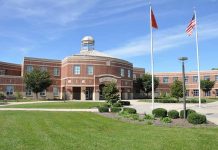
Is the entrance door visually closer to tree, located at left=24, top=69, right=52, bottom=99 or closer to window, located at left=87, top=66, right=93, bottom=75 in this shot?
window, located at left=87, top=66, right=93, bottom=75

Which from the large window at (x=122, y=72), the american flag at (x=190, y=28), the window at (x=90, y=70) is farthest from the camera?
the large window at (x=122, y=72)

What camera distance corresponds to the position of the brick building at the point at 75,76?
195 feet

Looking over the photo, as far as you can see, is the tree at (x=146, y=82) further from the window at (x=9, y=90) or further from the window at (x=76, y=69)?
the window at (x=9, y=90)

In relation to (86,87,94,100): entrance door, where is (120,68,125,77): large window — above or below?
above

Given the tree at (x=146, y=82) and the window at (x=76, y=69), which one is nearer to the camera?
the window at (x=76, y=69)

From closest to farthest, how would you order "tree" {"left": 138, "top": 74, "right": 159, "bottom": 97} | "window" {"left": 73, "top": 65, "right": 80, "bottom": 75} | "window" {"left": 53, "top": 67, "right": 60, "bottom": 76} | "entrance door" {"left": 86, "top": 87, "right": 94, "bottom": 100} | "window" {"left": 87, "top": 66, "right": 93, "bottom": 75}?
"window" {"left": 73, "top": 65, "right": 80, "bottom": 75}
"window" {"left": 87, "top": 66, "right": 93, "bottom": 75}
"entrance door" {"left": 86, "top": 87, "right": 94, "bottom": 100}
"window" {"left": 53, "top": 67, "right": 60, "bottom": 76}
"tree" {"left": 138, "top": 74, "right": 159, "bottom": 97}

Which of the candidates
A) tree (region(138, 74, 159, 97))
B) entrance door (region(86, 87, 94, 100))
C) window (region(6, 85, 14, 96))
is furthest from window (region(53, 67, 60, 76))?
tree (region(138, 74, 159, 97))

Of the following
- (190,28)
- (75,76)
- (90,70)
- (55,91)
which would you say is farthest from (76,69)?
(190,28)

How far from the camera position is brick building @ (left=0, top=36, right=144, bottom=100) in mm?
59344

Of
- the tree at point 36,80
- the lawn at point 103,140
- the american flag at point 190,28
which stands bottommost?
the lawn at point 103,140

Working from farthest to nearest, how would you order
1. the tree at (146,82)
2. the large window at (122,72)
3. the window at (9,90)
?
the tree at (146,82)
the large window at (122,72)
the window at (9,90)

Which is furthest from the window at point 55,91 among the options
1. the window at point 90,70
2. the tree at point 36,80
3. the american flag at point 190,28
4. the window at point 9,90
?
the american flag at point 190,28

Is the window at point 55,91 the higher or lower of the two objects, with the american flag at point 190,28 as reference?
lower

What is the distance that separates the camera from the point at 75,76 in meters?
59.7
